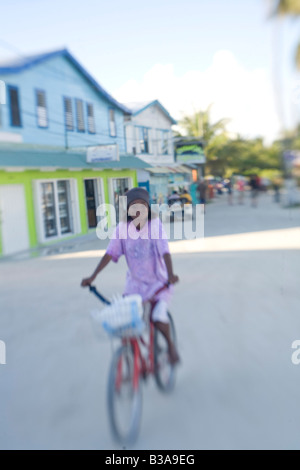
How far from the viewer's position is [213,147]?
2.19m

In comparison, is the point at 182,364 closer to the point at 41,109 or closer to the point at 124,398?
the point at 124,398

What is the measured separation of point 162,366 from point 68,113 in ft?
5.08

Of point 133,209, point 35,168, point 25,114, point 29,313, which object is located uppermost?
point 25,114

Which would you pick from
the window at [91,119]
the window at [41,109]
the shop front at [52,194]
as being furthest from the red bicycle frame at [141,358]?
the window at [41,109]

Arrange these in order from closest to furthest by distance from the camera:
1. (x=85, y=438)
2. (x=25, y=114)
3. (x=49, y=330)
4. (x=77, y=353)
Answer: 1. (x=25, y=114)
2. (x=85, y=438)
3. (x=77, y=353)
4. (x=49, y=330)

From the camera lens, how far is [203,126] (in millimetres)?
2215

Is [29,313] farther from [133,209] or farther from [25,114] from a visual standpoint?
[25,114]

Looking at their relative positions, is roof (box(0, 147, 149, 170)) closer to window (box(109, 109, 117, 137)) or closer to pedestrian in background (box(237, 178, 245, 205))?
window (box(109, 109, 117, 137))

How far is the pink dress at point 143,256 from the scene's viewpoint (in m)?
2.64

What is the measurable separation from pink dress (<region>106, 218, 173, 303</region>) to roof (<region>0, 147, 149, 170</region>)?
1.95ft

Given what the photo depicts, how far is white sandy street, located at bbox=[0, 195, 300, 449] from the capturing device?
7.79 feet

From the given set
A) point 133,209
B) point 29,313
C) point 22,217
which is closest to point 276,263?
point 29,313

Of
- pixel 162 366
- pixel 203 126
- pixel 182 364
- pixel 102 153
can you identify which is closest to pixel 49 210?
pixel 102 153
